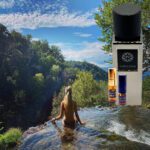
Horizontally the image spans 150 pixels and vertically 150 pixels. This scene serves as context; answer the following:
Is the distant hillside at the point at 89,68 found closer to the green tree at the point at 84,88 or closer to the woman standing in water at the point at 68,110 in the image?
the green tree at the point at 84,88

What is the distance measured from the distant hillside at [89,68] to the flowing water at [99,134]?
195 feet

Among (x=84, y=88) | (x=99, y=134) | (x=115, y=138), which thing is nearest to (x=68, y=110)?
(x=99, y=134)

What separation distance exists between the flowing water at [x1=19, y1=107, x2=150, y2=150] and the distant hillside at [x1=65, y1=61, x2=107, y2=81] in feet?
195

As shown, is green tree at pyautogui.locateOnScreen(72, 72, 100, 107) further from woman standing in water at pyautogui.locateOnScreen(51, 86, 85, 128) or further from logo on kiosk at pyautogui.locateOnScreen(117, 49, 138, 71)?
logo on kiosk at pyautogui.locateOnScreen(117, 49, 138, 71)

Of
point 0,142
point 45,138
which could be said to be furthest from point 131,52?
point 0,142

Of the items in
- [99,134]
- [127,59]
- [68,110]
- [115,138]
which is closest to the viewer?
[115,138]

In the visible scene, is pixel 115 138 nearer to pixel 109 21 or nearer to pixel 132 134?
pixel 132 134

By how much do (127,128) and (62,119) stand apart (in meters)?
1.51

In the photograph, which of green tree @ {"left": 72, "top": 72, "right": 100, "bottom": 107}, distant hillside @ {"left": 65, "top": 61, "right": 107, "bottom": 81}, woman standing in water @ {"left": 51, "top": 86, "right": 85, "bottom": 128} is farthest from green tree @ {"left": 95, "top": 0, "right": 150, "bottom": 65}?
distant hillside @ {"left": 65, "top": 61, "right": 107, "bottom": 81}

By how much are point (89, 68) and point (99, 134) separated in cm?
6829

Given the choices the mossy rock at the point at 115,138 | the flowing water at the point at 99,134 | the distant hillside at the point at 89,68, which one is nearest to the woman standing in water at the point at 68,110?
the flowing water at the point at 99,134

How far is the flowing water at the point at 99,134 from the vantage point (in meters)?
9.70

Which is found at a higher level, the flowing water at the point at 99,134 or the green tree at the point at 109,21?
the green tree at the point at 109,21

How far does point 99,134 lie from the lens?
10.5 m
